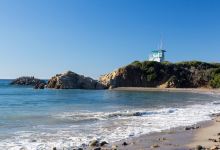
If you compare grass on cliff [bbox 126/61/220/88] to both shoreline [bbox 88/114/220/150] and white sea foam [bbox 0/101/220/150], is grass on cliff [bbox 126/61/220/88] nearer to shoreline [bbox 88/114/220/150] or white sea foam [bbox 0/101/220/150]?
white sea foam [bbox 0/101/220/150]

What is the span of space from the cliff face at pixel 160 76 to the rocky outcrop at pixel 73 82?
4624mm

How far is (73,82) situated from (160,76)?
2699cm

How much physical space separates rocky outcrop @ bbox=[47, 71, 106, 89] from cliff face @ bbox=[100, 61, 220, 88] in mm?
4624

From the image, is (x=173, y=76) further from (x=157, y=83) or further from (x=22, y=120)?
(x=22, y=120)

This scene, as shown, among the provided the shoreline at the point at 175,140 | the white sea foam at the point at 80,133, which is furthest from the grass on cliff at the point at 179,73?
the shoreline at the point at 175,140

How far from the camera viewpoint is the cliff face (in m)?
119

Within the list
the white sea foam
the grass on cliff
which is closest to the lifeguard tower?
the grass on cliff

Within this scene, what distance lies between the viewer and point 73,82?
11638 cm

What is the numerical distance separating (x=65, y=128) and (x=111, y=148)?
7.95 metres

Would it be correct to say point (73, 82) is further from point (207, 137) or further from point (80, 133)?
point (207, 137)

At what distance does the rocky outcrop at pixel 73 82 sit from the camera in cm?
11483

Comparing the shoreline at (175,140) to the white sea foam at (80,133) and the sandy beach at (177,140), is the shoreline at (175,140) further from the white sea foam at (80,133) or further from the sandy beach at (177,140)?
the white sea foam at (80,133)

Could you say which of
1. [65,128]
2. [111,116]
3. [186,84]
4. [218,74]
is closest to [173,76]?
[186,84]

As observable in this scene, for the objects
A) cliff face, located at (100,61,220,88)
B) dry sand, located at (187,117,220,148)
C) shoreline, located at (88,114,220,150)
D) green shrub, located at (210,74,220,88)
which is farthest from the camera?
cliff face, located at (100,61,220,88)
